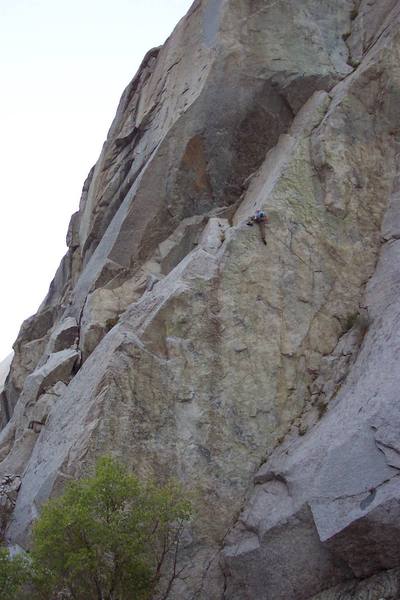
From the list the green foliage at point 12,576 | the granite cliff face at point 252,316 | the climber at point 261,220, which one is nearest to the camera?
the green foliage at point 12,576

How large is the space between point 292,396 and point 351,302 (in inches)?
135

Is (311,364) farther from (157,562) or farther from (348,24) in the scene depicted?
(348,24)

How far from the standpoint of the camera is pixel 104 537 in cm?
1437

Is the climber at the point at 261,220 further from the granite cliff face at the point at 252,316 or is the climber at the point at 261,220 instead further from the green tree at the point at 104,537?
the green tree at the point at 104,537

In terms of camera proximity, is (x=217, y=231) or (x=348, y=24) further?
(x=348, y=24)

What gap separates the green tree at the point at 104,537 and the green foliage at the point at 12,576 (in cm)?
27

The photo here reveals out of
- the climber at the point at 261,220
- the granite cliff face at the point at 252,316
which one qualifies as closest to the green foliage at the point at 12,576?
the granite cliff face at the point at 252,316

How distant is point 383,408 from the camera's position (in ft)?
49.1

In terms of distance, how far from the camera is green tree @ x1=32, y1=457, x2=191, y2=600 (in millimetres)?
14453

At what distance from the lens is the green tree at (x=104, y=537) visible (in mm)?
14453

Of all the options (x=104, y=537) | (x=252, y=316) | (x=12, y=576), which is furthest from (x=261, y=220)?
(x=12, y=576)

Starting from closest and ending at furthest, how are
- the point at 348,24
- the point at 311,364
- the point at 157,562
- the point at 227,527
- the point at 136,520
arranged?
the point at 136,520 → the point at 157,562 → the point at 227,527 → the point at 311,364 → the point at 348,24

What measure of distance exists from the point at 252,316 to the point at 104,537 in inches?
306

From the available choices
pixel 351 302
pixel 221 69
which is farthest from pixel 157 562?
pixel 221 69
